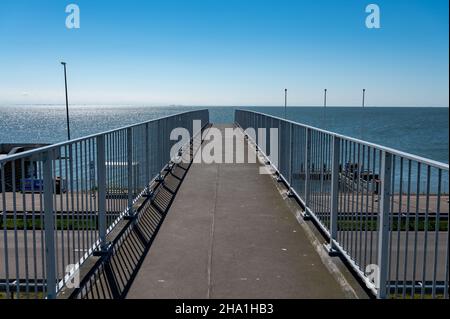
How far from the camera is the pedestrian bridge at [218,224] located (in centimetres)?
349

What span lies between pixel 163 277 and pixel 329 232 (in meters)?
2.07

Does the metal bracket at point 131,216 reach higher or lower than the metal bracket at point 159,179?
lower

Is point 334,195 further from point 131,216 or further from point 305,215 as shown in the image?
point 131,216

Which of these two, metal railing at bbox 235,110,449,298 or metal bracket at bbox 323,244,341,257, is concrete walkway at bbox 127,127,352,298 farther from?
metal railing at bbox 235,110,449,298

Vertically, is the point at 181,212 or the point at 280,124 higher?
the point at 280,124

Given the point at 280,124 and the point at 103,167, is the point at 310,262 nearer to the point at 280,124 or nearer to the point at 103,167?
the point at 103,167

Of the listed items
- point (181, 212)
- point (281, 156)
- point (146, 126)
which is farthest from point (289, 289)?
point (281, 156)

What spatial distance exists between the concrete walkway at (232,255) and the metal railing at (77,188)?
668mm

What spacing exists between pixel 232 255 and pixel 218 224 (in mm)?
1240

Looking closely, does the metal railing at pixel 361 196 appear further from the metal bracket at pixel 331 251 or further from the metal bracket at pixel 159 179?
the metal bracket at pixel 159 179

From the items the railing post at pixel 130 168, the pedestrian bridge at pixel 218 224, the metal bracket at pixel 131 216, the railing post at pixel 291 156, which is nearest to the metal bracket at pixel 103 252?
the pedestrian bridge at pixel 218 224

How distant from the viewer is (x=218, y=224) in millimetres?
6230
